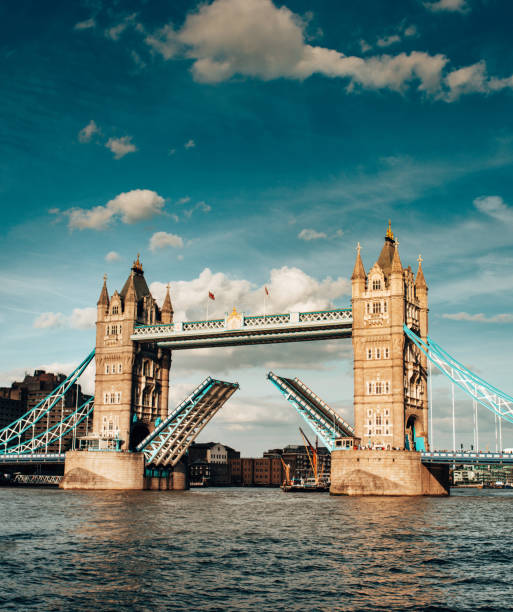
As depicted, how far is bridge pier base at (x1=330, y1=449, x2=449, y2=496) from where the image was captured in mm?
82000

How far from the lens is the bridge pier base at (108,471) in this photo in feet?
318

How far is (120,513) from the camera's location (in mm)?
58812

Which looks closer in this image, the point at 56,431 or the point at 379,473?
the point at 379,473

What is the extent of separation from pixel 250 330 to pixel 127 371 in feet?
61.6

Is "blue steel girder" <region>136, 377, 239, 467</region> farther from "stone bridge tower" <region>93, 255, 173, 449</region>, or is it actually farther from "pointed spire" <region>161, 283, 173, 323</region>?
"pointed spire" <region>161, 283, 173, 323</region>

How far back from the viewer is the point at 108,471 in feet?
318

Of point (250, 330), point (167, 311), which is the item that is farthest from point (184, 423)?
point (167, 311)

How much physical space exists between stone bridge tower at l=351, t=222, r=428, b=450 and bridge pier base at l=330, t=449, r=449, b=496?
2925 millimetres

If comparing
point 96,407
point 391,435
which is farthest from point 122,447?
point 391,435

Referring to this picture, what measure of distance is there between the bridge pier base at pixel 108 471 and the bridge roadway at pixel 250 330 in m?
16.0

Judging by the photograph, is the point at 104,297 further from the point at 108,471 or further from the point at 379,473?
the point at 379,473

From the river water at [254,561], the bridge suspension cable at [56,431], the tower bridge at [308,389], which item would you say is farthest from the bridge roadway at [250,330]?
the river water at [254,561]

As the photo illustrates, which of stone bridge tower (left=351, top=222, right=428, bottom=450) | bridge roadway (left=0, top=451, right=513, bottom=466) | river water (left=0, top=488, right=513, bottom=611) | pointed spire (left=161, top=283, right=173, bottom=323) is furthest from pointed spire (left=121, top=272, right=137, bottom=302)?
river water (left=0, top=488, right=513, bottom=611)

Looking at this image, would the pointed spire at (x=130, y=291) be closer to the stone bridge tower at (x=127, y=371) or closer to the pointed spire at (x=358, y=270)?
the stone bridge tower at (x=127, y=371)
